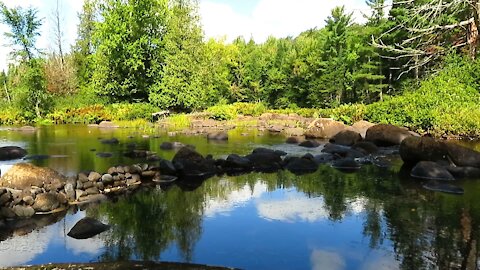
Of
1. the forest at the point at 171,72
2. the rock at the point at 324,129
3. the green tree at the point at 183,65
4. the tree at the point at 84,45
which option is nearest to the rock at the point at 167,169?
the rock at the point at 324,129

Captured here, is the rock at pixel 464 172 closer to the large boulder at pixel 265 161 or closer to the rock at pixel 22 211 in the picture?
the large boulder at pixel 265 161

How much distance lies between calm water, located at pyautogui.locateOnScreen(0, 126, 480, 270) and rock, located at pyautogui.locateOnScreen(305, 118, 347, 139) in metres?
9.35

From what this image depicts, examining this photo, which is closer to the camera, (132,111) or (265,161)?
(265,161)

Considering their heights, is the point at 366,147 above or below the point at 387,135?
below

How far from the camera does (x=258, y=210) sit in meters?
8.92

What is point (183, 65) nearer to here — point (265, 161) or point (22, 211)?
point (265, 161)

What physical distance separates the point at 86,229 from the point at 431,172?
9191 millimetres

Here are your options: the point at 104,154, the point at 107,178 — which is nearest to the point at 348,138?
the point at 104,154

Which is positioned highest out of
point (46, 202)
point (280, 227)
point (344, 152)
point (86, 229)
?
point (344, 152)

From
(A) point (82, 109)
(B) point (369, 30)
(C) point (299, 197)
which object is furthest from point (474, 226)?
(A) point (82, 109)

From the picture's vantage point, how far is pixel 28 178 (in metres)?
9.02

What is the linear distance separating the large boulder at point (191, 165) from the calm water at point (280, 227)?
84 cm

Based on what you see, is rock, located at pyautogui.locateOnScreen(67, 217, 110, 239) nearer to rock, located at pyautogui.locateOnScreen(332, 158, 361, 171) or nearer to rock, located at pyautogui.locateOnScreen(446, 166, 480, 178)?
rock, located at pyautogui.locateOnScreen(332, 158, 361, 171)

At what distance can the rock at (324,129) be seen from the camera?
70.2ft
